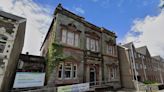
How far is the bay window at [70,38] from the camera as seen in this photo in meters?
13.7

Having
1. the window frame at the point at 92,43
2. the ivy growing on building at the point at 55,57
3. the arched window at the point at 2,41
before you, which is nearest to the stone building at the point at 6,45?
the arched window at the point at 2,41

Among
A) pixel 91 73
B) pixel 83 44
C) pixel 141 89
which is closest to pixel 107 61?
pixel 91 73

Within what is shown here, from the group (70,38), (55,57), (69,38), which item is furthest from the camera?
(70,38)

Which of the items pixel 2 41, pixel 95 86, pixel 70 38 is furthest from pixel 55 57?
pixel 95 86

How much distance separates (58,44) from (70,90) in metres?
5.26

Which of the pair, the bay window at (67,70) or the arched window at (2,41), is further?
the bay window at (67,70)

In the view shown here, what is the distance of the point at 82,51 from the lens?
14.8m

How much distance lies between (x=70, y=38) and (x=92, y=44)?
422 centimetres

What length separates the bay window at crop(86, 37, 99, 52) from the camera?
1624 cm

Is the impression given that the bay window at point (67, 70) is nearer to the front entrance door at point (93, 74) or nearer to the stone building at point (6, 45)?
the front entrance door at point (93, 74)

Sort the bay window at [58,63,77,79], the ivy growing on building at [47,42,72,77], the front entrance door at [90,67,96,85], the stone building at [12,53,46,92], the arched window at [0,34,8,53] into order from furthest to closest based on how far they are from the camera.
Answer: the front entrance door at [90,67,96,85]
the bay window at [58,63,77,79]
the ivy growing on building at [47,42,72,77]
the stone building at [12,53,46,92]
the arched window at [0,34,8,53]

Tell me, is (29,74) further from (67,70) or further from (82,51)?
(82,51)

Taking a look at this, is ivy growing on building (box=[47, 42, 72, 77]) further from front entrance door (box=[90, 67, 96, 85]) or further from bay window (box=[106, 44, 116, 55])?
bay window (box=[106, 44, 116, 55])

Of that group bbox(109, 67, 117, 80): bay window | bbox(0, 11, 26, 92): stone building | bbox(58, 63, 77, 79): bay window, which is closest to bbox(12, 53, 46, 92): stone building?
bbox(0, 11, 26, 92): stone building
